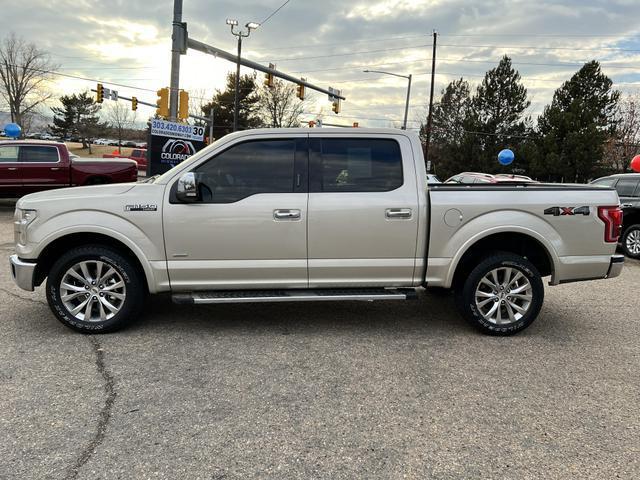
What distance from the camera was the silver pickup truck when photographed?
445 centimetres

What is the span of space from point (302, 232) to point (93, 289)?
1.97 meters

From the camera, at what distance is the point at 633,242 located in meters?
9.91

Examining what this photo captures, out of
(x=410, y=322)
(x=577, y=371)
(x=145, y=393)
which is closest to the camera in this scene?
(x=145, y=393)

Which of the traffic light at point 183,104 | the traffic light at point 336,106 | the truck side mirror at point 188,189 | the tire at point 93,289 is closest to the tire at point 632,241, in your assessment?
the truck side mirror at point 188,189

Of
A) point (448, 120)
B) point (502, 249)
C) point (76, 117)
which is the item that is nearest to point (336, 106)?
point (502, 249)

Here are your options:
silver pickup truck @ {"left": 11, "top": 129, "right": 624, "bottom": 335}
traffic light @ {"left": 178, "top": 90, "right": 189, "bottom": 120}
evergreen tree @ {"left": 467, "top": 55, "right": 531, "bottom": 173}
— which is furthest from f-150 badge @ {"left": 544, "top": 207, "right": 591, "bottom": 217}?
evergreen tree @ {"left": 467, "top": 55, "right": 531, "bottom": 173}

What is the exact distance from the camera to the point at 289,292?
4.64 metres

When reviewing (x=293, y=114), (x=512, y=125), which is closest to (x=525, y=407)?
(x=512, y=125)

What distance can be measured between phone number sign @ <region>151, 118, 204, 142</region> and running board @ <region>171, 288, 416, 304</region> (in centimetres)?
880

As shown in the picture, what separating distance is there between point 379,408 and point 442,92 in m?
53.2

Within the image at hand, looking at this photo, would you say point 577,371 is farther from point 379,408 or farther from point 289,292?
point 289,292

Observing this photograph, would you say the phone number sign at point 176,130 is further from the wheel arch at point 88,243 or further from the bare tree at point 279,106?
the bare tree at point 279,106

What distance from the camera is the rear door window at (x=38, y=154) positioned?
13359 mm

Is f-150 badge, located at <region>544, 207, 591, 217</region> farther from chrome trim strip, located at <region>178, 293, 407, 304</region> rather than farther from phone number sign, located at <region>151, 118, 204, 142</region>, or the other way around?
phone number sign, located at <region>151, 118, 204, 142</region>
